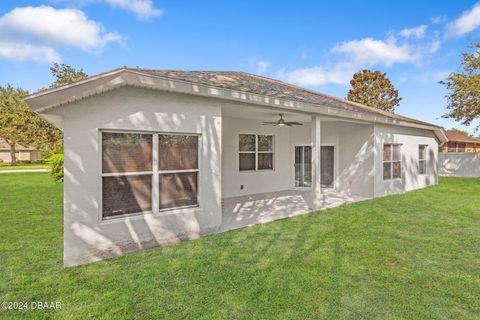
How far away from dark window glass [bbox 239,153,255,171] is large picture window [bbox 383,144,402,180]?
5539 millimetres

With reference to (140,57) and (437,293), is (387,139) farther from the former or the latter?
(140,57)

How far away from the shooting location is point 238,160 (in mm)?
10672

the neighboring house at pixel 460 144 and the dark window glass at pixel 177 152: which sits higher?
the neighboring house at pixel 460 144

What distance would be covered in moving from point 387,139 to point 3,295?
1240 cm

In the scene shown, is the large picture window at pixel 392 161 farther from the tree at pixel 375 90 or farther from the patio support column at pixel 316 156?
the tree at pixel 375 90

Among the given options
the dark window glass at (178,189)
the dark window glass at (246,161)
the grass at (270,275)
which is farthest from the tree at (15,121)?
the dark window glass at (178,189)

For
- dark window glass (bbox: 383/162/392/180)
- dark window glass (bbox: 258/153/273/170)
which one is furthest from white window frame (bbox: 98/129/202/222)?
dark window glass (bbox: 383/162/392/180)

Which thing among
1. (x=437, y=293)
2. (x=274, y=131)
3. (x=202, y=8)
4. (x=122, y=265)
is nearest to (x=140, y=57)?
(x=202, y=8)

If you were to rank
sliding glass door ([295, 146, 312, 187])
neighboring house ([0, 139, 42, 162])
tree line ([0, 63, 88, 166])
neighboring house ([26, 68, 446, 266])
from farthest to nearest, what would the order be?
1. neighboring house ([0, 139, 42, 162])
2. tree line ([0, 63, 88, 166])
3. sliding glass door ([295, 146, 312, 187])
4. neighboring house ([26, 68, 446, 266])

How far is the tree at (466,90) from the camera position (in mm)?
→ 15977

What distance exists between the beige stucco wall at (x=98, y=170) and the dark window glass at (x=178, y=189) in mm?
151

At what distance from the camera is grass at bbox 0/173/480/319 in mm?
3043

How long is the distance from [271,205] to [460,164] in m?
20.1

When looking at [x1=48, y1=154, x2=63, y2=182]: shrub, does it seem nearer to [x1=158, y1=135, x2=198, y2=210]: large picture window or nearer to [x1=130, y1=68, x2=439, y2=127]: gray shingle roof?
[x1=130, y1=68, x2=439, y2=127]: gray shingle roof
